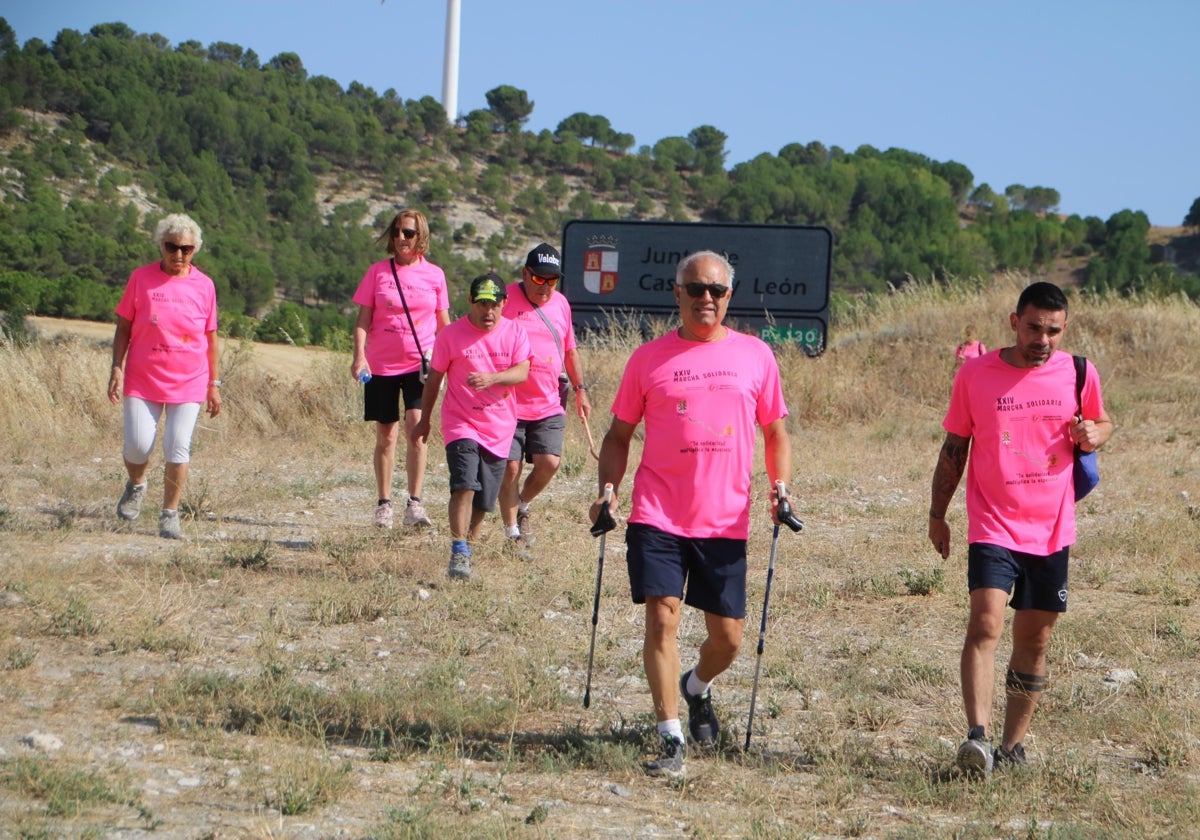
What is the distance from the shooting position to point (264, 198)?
62219mm

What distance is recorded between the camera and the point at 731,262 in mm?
16609

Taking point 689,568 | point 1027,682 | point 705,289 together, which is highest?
point 705,289

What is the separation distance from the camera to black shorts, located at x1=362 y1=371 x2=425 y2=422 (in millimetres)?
8398

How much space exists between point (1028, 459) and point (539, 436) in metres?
3.79

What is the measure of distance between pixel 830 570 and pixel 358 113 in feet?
254

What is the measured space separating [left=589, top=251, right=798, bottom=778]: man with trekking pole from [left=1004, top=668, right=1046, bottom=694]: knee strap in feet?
3.13

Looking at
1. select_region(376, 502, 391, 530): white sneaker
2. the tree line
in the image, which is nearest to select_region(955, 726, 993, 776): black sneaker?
select_region(376, 502, 391, 530): white sneaker

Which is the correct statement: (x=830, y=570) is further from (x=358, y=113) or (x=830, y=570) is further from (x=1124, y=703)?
(x=358, y=113)

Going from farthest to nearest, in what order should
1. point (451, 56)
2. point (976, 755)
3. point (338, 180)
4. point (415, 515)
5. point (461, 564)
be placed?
point (338, 180), point (451, 56), point (415, 515), point (461, 564), point (976, 755)

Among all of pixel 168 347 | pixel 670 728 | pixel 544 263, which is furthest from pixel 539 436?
pixel 670 728

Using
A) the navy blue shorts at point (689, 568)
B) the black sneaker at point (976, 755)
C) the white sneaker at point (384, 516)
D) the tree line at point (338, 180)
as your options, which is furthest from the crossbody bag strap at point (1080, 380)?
the tree line at point (338, 180)

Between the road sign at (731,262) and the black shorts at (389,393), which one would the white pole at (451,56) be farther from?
the black shorts at (389,393)

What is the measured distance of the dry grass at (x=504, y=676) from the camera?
166 inches

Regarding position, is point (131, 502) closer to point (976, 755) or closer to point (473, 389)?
point (473, 389)
